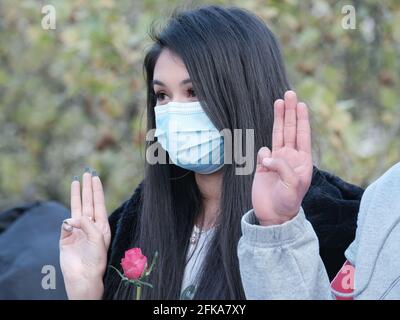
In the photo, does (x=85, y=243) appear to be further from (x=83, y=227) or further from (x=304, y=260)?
(x=304, y=260)

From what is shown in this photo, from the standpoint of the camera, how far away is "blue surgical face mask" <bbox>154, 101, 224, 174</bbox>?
2.66 m

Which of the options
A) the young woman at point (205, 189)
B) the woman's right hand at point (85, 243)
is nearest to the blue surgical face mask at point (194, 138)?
the young woman at point (205, 189)

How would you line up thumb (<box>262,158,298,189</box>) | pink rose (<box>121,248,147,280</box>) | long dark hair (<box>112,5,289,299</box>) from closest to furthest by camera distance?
1. thumb (<box>262,158,298,189</box>)
2. pink rose (<box>121,248,147,280</box>)
3. long dark hair (<box>112,5,289,299</box>)

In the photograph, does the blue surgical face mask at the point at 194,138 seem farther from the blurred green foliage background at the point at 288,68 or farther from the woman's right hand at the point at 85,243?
the blurred green foliage background at the point at 288,68

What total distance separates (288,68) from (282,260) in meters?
3.20

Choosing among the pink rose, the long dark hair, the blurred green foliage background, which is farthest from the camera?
the blurred green foliage background

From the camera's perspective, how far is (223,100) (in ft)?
8.64

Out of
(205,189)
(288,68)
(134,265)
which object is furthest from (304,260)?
(288,68)

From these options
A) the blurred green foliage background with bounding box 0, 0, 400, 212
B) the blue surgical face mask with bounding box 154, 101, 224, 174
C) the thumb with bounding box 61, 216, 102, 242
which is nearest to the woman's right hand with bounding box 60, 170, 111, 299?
the thumb with bounding box 61, 216, 102, 242

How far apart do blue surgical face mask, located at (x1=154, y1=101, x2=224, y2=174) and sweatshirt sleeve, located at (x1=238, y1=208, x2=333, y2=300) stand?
2.02 feet

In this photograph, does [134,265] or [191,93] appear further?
[191,93]

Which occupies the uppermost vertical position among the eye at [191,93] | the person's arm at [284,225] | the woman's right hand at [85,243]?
the eye at [191,93]

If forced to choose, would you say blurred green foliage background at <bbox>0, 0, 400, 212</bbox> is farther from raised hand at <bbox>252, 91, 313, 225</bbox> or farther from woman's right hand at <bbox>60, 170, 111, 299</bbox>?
raised hand at <bbox>252, 91, 313, 225</bbox>

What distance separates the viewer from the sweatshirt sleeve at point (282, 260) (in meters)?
2.05
